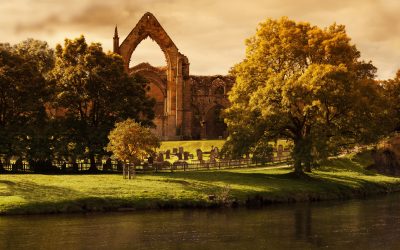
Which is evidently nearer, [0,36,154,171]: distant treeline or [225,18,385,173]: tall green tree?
[225,18,385,173]: tall green tree

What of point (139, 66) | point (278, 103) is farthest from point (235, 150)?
point (139, 66)

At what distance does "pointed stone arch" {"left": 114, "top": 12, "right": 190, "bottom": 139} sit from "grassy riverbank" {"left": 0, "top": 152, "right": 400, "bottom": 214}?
155 feet

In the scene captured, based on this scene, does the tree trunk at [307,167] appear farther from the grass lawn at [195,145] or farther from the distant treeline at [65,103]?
the grass lawn at [195,145]

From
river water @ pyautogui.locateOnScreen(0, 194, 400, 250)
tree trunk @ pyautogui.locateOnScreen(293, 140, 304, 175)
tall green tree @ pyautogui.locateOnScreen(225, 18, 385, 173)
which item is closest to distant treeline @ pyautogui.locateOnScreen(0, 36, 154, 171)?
tall green tree @ pyautogui.locateOnScreen(225, 18, 385, 173)

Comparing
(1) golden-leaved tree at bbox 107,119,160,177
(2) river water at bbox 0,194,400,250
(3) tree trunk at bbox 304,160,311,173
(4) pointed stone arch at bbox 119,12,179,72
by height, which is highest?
(4) pointed stone arch at bbox 119,12,179,72

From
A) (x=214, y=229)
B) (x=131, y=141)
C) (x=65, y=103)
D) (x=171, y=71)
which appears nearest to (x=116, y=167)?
(x=65, y=103)

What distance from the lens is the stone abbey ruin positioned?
94.8 metres

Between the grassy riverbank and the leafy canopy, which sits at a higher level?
the leafy canopy

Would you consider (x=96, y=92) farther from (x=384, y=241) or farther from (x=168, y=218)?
(x=384, y=241)

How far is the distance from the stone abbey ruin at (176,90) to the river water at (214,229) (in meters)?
60.8

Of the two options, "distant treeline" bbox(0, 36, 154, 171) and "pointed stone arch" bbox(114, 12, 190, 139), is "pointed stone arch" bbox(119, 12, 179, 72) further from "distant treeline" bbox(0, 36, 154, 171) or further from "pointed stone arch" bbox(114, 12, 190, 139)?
"distant treeline" bbox(0, 36, 154, 171)

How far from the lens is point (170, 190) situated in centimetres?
4066

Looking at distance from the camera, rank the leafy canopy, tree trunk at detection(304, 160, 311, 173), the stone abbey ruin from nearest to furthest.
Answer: the leafy canopy < tree trunk at detection(304, 160, 311, 173) < the stone abbey ruin

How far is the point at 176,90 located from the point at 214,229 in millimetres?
70872
